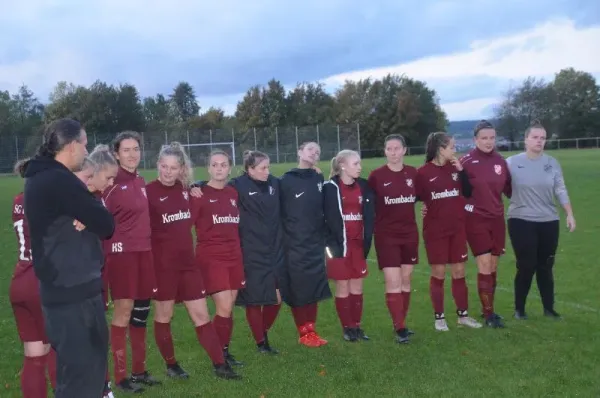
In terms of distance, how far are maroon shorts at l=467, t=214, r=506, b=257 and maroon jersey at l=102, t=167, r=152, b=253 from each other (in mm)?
3707

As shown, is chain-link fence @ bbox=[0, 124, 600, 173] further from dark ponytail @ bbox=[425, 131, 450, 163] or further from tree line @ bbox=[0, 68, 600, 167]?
dark ponytail @ bbox=[425, 131, 450, 163]

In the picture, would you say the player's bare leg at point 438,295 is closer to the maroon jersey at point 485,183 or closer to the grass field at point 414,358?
the grass field at point 414,358

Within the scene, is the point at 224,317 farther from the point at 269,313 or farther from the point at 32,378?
the point at 32,378

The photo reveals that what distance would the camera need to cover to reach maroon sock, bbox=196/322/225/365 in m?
5.53

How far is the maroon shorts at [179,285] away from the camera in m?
5.41

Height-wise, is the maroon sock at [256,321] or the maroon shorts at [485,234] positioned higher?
the maroon shorts at [485,234]

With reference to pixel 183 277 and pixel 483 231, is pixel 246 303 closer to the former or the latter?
pixel 183 277

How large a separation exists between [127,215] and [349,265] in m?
2.53

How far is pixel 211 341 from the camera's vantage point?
5.56 m

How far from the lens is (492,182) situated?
7.17 meters

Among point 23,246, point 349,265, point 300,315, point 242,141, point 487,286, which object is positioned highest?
point 242,141

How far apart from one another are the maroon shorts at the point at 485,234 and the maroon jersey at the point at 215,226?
9.20 ft

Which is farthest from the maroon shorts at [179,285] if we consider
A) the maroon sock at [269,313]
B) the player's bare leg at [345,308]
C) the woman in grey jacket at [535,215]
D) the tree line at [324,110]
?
the tree line at [324,110]

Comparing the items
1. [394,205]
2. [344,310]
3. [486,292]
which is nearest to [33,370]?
[344,310]
